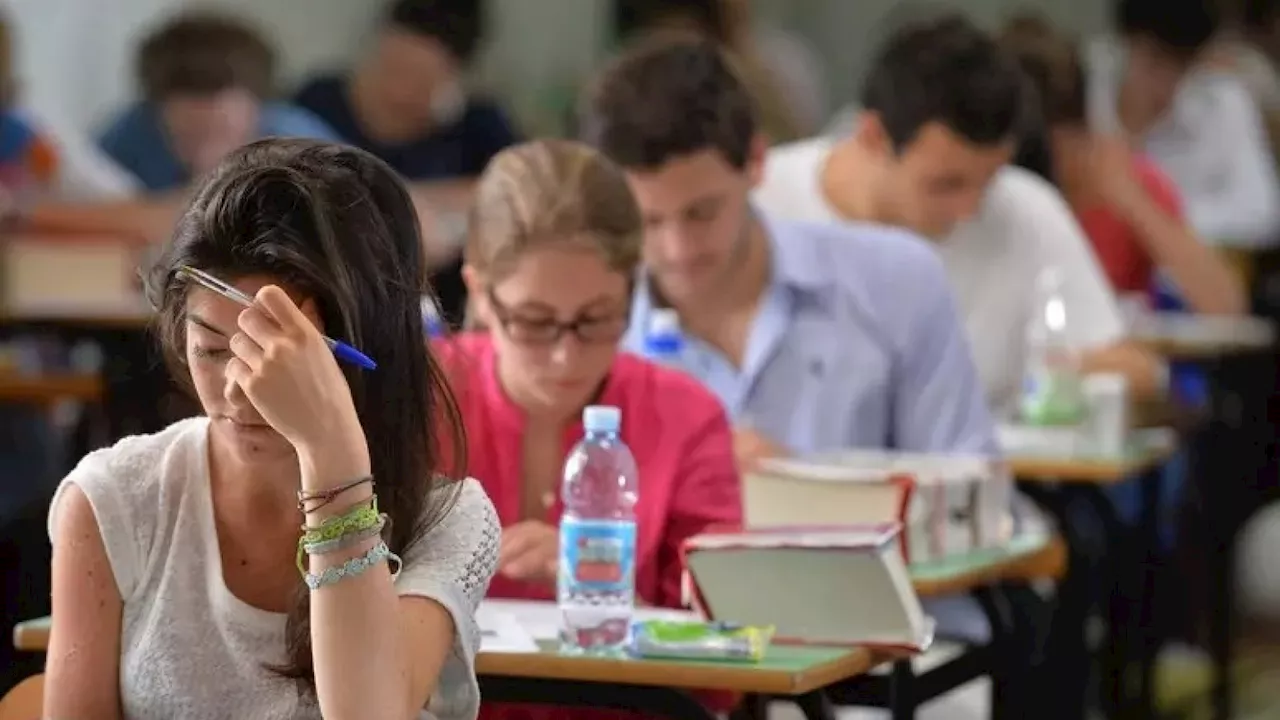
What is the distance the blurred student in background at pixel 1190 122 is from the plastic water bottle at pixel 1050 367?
13.1ft

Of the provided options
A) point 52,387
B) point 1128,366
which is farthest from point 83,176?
point 1128,366

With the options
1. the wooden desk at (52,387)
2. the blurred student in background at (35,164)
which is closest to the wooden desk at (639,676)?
the wooden desk at (52,387)

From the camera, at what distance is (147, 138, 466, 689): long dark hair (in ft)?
7.22

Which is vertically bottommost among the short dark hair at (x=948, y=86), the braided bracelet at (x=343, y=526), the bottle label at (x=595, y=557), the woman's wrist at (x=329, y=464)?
the bottle label at (x=595, y=557)

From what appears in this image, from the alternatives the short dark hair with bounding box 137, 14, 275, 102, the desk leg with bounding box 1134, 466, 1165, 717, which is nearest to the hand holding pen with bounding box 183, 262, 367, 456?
the desk leg with bounding box 1134, 466, 1165, 717

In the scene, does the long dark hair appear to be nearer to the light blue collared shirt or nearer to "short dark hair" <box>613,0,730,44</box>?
the light blue collared shirt

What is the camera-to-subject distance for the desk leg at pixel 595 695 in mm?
2685

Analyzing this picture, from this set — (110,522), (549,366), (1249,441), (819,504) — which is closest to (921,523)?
(819,504)

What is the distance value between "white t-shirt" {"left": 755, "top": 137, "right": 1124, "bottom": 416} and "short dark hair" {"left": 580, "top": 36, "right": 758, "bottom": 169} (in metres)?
1.02

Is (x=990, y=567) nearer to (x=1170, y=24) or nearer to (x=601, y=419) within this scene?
(x=601, y=419)

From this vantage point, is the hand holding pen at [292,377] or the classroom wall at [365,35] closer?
the hand holding pen at [292,377]

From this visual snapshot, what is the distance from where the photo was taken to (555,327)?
3.08 meters

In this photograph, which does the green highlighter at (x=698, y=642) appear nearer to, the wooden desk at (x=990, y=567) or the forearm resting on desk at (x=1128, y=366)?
the wooden desk at (x=990, y=567)

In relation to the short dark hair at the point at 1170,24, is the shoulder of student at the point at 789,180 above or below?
below
